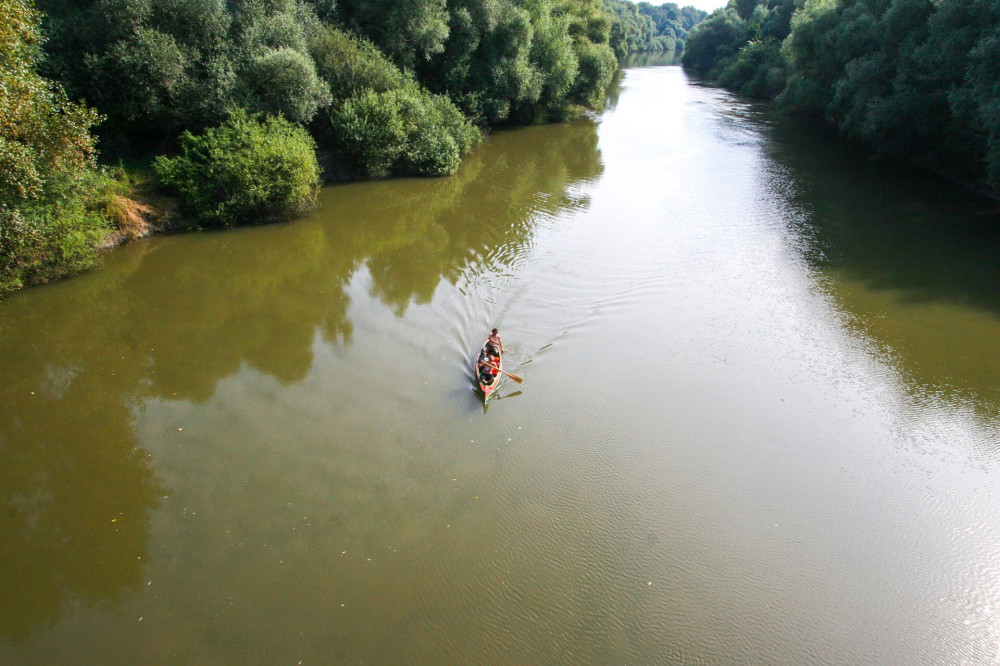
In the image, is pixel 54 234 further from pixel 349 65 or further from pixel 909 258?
pixel 909 258

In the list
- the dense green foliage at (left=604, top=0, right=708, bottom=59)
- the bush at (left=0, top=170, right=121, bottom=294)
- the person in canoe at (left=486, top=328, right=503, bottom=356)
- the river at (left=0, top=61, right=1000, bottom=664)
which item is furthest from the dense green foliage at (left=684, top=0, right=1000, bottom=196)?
the dense green foliage at (left=604, top=0, right=708, bottom=59)

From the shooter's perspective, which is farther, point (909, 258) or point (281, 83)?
point (281, 83)

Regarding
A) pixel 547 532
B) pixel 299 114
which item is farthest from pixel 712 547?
pixel 299 114

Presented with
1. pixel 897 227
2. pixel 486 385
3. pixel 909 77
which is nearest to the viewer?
pixel 486 385

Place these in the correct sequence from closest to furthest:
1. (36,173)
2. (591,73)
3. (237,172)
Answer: (36,173) < (237,172) < (591,73)

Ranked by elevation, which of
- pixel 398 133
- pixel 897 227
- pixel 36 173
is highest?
pixel 36 173

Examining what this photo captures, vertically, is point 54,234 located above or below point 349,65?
below

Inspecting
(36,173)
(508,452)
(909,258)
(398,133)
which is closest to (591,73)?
(398,133)
